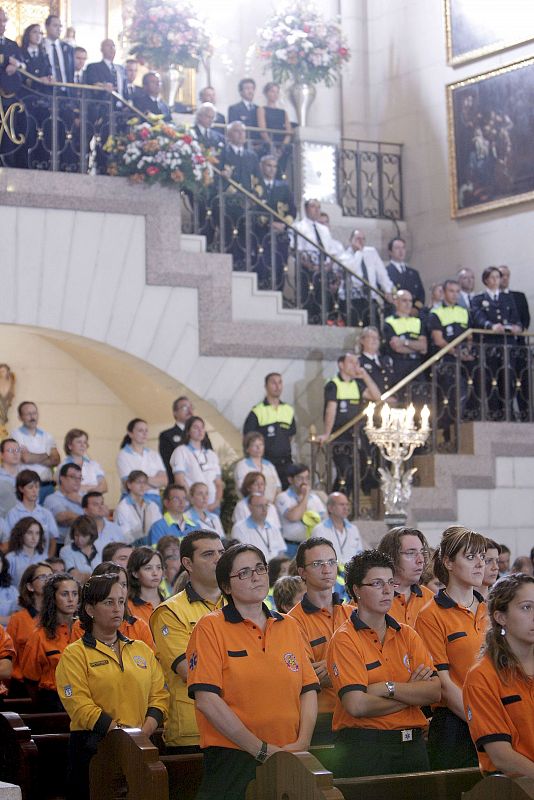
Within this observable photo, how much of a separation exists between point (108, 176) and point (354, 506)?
404cm

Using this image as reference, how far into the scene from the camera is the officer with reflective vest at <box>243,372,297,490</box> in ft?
45.5

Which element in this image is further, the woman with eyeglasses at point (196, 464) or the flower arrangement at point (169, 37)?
the flower arrangement at point (169, 37)

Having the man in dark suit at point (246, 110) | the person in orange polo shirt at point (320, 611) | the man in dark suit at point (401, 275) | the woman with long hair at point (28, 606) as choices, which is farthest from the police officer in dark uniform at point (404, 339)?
the person in orange polo shirt at point (320, 611)

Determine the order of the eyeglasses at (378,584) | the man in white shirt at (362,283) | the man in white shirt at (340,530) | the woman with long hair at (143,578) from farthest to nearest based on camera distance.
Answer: the man in white shirt at (362,283) → the man in white shirt at (340,530) → the woman with long hair at (143,578) → the eyeglasses at (378,584)

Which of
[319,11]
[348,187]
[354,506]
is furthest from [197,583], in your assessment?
[319,11]

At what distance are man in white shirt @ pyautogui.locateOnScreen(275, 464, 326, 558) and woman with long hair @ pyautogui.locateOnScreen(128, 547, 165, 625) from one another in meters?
4.60

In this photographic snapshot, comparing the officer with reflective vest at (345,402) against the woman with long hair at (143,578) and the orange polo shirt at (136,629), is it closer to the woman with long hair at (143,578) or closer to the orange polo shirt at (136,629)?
the woman with long hair at (143,578)

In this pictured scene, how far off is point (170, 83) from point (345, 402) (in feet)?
16.7

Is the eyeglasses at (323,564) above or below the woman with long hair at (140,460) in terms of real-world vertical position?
below

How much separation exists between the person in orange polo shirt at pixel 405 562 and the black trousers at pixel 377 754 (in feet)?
2.87

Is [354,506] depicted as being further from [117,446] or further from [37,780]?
[37,780]

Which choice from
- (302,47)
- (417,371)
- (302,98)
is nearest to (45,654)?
(417,371)

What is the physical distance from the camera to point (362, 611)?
19.9ft

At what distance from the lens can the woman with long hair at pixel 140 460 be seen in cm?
1262
